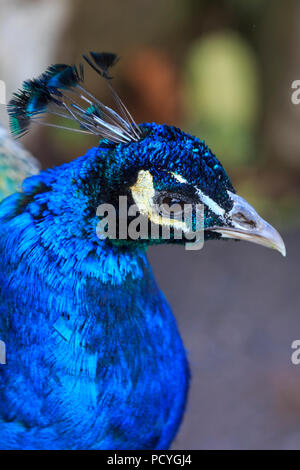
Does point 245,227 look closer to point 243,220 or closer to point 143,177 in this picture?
point 243,220

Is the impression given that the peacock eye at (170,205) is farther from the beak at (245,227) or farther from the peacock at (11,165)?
the peacock at (11,165)

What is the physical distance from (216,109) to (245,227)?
349 centimetres

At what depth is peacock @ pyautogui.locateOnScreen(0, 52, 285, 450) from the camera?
116cm

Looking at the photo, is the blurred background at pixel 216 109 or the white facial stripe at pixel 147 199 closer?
the white facial stripe at pixel 147 199

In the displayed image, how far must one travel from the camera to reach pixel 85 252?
1.20 metres

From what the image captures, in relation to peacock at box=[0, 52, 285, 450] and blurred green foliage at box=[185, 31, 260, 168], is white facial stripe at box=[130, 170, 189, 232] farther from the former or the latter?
blurred green foliage at box=[185, 31, 260, 168]

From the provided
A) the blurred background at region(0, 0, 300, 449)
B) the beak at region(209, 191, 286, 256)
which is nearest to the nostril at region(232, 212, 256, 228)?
the beak at region(209, 191, 286, 256)

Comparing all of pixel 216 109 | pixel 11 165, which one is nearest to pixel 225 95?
pixel 216 109

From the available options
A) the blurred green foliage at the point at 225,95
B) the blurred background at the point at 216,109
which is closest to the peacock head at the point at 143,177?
the blurred background at the point at 216,109

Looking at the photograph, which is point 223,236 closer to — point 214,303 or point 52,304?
point 52,304

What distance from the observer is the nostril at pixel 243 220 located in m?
1.20

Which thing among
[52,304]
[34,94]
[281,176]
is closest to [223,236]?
[52,304]

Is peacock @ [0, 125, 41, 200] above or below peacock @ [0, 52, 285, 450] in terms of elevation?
above

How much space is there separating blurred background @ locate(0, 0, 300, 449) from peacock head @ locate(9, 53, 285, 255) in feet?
6.00
